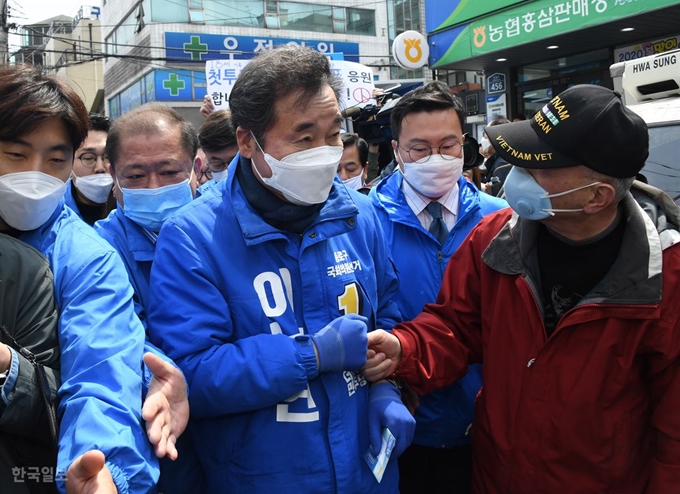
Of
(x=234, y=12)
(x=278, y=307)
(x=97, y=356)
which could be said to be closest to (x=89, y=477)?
(x=97, y=356)

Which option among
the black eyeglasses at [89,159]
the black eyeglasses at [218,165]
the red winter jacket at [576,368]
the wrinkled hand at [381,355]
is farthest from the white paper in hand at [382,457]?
the black eyeglasses at [89,159]

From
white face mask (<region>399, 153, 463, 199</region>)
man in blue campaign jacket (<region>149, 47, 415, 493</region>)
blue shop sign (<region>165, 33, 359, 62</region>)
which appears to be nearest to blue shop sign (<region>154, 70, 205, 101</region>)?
blue shop sign (<region>165, 33, 359, 62</region>)

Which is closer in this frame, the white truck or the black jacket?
the black jacket

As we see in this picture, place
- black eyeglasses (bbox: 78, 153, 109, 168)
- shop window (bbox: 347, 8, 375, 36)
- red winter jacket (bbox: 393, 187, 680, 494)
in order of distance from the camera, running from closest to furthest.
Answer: red winter jacket (bbox: 393, 187, 680, 494) → black eyeglasses (bbox: 78, 153, 109, 168) → shop window (bbox: 347, 8, 375, 36)

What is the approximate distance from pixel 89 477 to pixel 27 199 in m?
0.80

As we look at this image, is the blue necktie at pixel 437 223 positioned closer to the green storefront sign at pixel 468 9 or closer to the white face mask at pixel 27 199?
the white face mask at pixel 27 199

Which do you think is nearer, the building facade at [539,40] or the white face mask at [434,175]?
the white face mask at [434,175]

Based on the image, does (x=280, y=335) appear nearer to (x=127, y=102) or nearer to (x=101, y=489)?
(x=101, y=489)

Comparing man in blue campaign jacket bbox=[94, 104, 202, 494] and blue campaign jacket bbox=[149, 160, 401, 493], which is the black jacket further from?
man in blue campaign jacket bbox=[94, 104, 202, 494]

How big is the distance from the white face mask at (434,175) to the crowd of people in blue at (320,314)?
530mm

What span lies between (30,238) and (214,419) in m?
0.78

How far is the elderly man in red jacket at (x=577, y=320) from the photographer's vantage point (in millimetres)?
1886

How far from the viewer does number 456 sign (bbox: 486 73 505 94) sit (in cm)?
1211

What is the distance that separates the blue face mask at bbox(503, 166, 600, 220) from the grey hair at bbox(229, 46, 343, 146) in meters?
0.76
